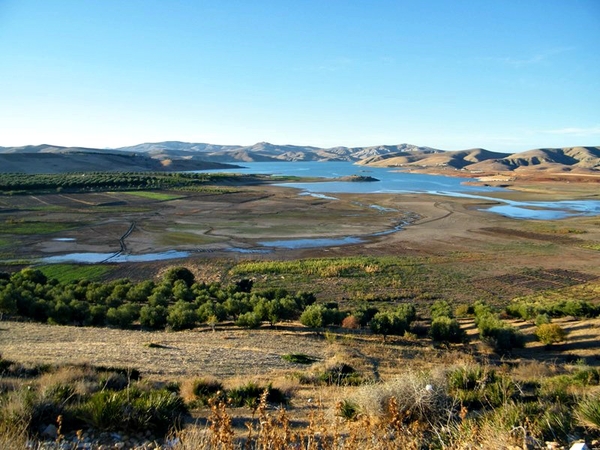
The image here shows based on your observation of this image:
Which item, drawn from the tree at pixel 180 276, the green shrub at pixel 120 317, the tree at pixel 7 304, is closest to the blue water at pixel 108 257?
the tree at pixel 180 276

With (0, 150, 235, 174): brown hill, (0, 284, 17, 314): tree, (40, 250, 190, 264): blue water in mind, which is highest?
(0, 150, 235, 174): brown hill

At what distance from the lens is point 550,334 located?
655 inches

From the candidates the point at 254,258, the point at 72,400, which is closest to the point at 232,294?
the point at 254,258

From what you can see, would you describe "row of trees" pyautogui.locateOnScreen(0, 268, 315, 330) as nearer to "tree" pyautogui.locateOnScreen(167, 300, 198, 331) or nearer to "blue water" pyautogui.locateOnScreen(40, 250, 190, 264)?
"tree" pyautogui.locateOnScreen(167, 300, 198, 331)

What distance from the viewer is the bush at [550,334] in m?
16.6

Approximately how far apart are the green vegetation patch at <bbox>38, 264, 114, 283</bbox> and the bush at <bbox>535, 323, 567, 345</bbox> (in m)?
25.9

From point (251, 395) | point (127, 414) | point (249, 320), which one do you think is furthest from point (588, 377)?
point (249, 320)

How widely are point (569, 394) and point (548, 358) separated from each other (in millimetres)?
9286

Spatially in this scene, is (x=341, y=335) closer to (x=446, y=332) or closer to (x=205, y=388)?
(x=446, y=332)

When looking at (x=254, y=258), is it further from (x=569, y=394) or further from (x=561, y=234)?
(x=561, y=234)

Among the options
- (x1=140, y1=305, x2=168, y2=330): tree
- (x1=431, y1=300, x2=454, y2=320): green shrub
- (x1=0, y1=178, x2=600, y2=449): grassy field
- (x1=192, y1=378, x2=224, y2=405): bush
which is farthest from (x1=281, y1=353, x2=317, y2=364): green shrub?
(x1=431, y1=300, x2=454, y2=320): green shrub

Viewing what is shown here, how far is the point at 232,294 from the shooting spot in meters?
23.4

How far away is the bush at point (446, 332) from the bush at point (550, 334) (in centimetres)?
283

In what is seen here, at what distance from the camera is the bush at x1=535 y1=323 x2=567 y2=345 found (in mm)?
16594
